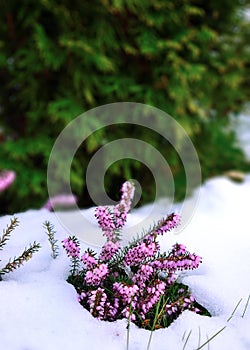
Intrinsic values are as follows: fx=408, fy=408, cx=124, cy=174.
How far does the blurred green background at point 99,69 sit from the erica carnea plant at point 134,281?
2.38 metres

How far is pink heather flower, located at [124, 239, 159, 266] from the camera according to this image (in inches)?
62.8

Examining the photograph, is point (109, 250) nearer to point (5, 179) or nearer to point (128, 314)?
point (128, 314)

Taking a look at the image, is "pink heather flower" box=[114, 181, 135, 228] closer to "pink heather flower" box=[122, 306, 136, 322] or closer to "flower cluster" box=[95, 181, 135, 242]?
"flower cluster" box=[95, 181, 135, 242]

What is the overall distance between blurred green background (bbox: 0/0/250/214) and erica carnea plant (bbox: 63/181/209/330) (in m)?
2.38

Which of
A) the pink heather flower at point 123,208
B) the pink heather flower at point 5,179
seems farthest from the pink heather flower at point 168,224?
the pink heather flower at point 5,179

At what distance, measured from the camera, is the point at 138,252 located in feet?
5.30

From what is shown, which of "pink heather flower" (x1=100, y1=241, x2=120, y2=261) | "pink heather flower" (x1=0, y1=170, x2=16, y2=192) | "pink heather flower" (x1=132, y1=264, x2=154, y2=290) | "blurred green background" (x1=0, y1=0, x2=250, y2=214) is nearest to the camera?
"pink heather flower" (x1=132, y1=264, x2=154, y2=290)

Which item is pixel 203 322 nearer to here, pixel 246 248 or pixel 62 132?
pixel 246 248

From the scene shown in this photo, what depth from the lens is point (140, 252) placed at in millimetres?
1606

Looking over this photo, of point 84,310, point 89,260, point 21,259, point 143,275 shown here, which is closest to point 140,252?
point 143,275

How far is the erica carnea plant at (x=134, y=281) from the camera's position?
154 centimetres

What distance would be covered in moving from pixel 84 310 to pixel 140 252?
31 cm

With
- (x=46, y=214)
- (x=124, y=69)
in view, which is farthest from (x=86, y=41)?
(x=46, y=214)

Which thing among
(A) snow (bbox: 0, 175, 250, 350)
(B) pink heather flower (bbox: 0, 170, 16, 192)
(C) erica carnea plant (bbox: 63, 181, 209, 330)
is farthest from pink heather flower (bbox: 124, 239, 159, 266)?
(B) pink heather flower (bbox: 0, 170, 16, 192)
